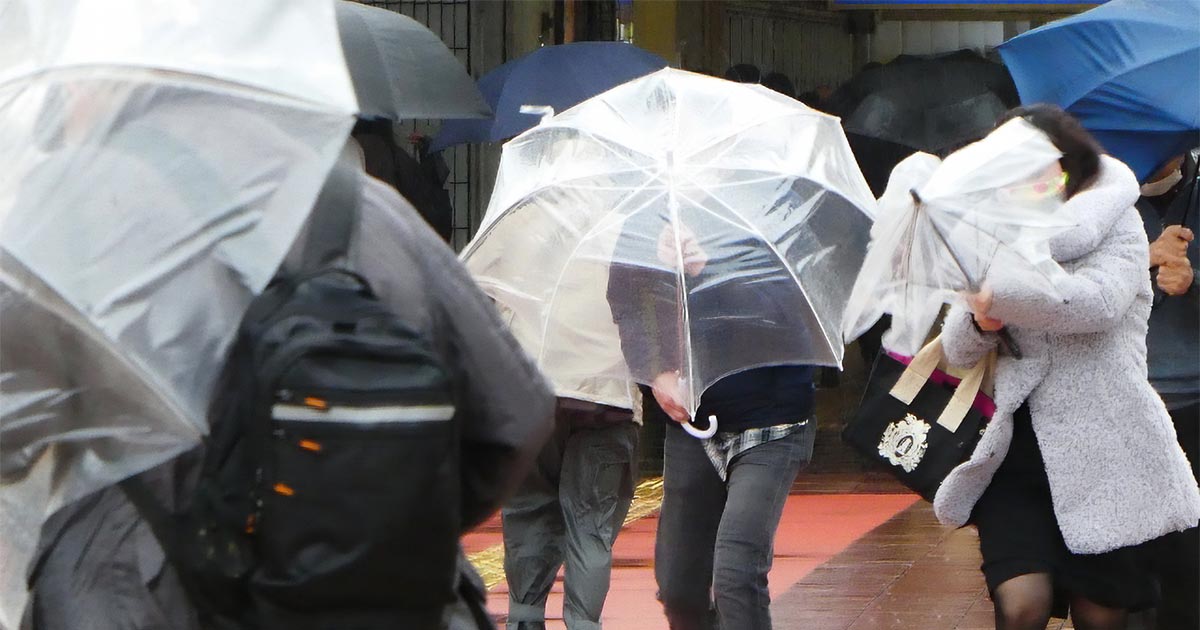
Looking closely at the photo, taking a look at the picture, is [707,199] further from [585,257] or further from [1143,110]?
[1143,110]

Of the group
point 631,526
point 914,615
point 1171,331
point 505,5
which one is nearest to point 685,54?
point 505,5

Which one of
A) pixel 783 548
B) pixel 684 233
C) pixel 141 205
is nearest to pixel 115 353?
pixel 141 205

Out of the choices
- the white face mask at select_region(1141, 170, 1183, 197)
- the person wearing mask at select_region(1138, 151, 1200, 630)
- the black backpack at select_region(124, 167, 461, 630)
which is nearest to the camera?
the black backpack at select_region(124, 167, 461, 630)

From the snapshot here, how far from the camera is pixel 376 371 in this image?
241 centimetres

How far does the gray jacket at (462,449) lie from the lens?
2.65 m

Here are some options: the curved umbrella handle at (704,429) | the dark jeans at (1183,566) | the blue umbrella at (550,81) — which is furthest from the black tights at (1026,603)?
the blue umbrella at (550,81)

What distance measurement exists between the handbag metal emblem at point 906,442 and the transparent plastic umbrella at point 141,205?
8.86 ft

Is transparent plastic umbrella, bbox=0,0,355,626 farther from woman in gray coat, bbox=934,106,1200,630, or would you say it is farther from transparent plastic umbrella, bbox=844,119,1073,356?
woman in gray coat, bbox=934,106,1200,630

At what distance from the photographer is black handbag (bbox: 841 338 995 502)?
4.83 m

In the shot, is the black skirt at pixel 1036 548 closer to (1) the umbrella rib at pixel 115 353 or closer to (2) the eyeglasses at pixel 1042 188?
(2) the eyeglasses at pixel 1042 188

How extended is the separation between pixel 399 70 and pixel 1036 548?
12.1ft

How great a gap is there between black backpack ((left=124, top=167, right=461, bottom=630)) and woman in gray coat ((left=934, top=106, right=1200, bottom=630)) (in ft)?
7.95

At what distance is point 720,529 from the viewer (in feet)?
17.2

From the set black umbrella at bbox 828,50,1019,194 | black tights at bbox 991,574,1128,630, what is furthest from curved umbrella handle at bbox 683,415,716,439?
black umbrella at bbox 828,50,1019,194
